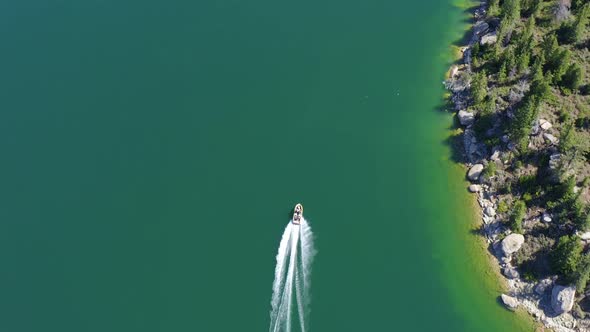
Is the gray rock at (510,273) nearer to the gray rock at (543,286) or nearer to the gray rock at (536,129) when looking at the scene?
the gray rock at (543,286)

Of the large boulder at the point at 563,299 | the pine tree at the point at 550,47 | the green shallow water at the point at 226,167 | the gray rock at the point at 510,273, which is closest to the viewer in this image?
the large boulder at the point at 563,299

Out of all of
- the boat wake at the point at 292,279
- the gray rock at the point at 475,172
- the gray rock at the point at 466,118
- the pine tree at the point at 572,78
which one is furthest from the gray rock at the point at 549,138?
the boat wake at the point at 292,279

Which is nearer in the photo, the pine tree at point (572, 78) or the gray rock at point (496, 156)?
the gray rock at point (496, 156)

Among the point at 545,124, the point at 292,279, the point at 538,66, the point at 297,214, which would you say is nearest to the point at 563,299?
the point at 545,124

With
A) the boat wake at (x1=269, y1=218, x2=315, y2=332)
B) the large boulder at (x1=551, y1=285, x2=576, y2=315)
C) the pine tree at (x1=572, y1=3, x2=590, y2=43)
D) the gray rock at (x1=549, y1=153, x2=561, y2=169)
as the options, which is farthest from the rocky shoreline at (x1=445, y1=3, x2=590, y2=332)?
A: the boat wake at (x1=269, y1=218, x2=315, y2=332)

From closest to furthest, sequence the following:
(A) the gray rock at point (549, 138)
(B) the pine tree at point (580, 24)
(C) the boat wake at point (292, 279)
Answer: (C) the boat wake at point (292, 279) < (A) the gray rock at point (549, 138) < (B) the pine tree at point (580, 24)

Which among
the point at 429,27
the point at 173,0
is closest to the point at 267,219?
the point at 429,27

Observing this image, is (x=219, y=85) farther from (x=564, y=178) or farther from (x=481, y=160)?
(x=564, y=178)
